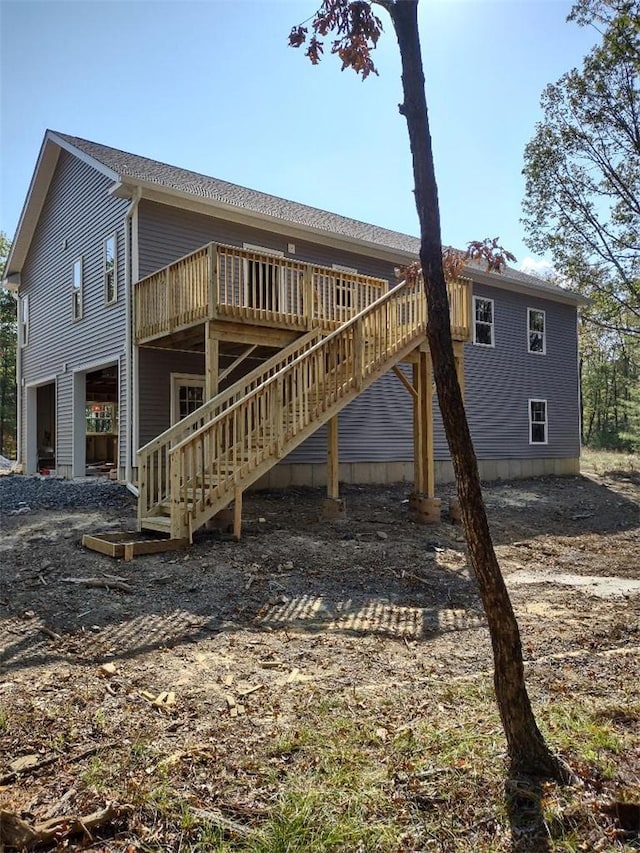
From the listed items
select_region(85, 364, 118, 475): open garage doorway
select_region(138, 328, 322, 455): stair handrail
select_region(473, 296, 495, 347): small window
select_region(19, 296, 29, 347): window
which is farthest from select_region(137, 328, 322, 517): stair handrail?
select_region(19, 296, 29, 347): window

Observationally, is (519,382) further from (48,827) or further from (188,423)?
(48,827)

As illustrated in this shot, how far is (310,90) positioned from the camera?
5094 mm

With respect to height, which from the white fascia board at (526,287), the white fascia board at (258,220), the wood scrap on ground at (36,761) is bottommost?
the wood scrap on ground at (36,761)

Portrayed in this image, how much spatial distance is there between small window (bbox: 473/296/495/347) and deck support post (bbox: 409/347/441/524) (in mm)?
6902

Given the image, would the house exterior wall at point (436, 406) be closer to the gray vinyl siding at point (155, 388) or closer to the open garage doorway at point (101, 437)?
the gray vinyl siding at point (155, 388)

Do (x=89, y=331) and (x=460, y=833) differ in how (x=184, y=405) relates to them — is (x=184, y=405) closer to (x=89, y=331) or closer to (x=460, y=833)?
(x=89, y=331)

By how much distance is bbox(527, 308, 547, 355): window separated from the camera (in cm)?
1872

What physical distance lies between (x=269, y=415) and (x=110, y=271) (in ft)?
21.1

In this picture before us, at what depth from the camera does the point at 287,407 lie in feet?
28.4

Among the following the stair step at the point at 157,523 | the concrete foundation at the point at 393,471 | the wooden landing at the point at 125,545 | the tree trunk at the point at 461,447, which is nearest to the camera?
the tree trunk at the point at 461,447

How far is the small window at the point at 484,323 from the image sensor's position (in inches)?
674

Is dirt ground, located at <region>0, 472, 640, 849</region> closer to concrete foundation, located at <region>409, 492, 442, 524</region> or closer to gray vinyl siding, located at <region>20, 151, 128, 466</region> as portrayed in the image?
concrete foundation, located at <region>409, 492, 442, 524</region>

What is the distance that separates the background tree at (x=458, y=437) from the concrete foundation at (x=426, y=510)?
7.38m

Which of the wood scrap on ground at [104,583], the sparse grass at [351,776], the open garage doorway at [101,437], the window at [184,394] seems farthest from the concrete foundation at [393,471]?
the sparse grass at [351,776]
